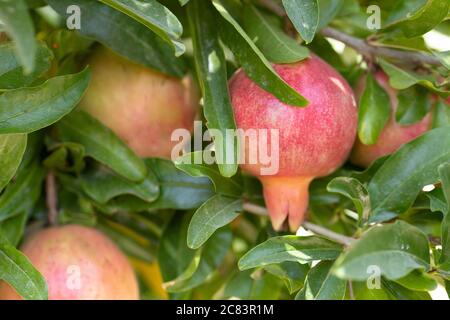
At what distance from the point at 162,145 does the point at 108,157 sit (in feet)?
0.46

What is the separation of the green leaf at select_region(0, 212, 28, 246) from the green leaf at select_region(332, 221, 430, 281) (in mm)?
582

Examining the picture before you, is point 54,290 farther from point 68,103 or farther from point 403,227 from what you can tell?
point 403,227

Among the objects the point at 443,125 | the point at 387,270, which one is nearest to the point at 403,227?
the point at 387,270

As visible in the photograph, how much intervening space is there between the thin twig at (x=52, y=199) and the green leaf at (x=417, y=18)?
608 millimetres

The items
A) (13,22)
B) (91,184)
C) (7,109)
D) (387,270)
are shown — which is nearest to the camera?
(13,22)

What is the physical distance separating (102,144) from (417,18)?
506mm

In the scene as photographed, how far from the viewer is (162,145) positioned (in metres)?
1.26

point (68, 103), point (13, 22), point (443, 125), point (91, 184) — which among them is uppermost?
point (13, 22)

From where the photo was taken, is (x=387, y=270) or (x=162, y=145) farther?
(x=162, y=145)

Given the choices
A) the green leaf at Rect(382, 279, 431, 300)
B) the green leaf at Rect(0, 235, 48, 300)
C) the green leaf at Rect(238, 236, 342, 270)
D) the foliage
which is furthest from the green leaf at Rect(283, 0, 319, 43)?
the green leaf at Rect(0, 235, 48, 300)

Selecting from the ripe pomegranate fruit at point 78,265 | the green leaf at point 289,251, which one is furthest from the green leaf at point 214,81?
the ripe pomegranate fruit at point 78,265

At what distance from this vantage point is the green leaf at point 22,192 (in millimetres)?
1143

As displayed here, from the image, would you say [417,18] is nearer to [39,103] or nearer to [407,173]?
[407,173]

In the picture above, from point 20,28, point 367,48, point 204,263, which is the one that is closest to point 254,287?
point 204,263
